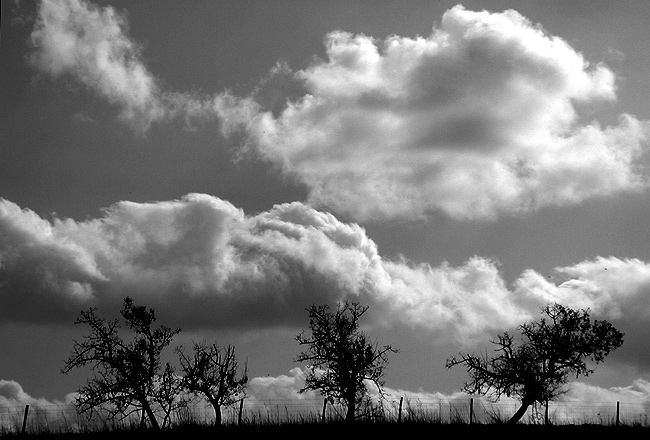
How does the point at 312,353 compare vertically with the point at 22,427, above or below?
above

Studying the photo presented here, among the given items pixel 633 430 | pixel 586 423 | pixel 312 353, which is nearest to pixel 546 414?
pixel 586 423

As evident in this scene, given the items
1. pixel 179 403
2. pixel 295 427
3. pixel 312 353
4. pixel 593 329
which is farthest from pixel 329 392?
pixel 295 427

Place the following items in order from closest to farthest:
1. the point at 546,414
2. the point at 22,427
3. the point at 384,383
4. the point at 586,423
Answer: the point at 22,427 → the point at 586,423 → the point at 546,414 → the point at 384,383

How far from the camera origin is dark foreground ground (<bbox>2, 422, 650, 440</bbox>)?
91.4 ft

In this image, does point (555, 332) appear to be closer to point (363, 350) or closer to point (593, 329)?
point (593, 329)

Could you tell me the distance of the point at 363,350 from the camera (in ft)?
174

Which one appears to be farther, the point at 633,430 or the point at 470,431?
the point at 633,430

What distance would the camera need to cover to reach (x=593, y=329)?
1975 inches

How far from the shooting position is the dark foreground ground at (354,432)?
27844mm

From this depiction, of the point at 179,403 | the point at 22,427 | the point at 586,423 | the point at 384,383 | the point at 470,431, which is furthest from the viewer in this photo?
the point at 384,383

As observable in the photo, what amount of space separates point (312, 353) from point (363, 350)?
3.66m

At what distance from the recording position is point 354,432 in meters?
28.0

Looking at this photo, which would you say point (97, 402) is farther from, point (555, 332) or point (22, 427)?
point (555, 332)

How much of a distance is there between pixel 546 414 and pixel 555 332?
785cm
